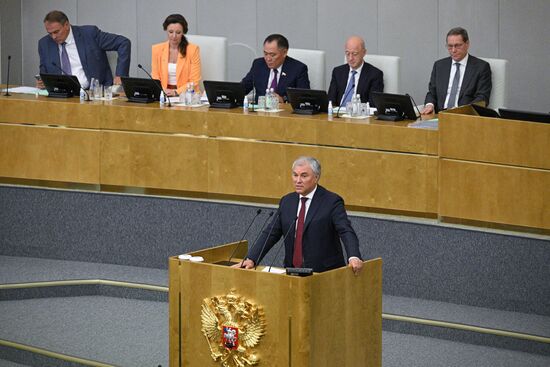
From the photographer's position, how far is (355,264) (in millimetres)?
5520

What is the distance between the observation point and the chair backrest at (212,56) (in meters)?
8.83

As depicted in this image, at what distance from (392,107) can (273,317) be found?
2443mm

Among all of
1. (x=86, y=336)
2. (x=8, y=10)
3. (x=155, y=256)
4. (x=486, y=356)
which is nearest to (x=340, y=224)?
(x=486, y=356)

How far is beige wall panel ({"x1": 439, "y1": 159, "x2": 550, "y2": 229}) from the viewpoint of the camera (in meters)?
6.88

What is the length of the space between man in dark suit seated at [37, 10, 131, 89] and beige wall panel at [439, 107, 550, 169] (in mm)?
2721

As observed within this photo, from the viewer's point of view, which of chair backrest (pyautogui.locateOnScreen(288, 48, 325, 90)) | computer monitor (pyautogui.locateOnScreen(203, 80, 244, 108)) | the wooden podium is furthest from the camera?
chair backrest (pyautogui.locateOnScreen(288, 48, 325, 90))

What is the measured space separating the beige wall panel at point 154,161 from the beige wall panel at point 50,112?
6.2 inches

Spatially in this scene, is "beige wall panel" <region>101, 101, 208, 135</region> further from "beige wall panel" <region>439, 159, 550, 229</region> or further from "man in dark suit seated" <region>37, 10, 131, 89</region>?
"beige wall panel" <region>439, 159, 550, 229</region>

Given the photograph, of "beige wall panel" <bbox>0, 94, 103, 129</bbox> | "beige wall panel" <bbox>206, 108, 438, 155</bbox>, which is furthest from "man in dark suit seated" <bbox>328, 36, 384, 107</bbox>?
"beige wall panel" <bbox>0, 94, 103, 129</bbox>

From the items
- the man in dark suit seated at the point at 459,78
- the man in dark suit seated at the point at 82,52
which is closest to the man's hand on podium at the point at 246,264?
the man in dark suit seated at the point at 459,78

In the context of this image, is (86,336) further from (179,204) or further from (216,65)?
(216,65)

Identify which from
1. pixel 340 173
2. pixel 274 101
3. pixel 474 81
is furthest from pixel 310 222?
pixel 474 81

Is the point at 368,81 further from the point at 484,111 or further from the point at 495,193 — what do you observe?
the point at 495,193

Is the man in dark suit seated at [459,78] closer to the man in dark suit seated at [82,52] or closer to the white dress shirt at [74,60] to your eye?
the man in dark suit seated at [82,52]
